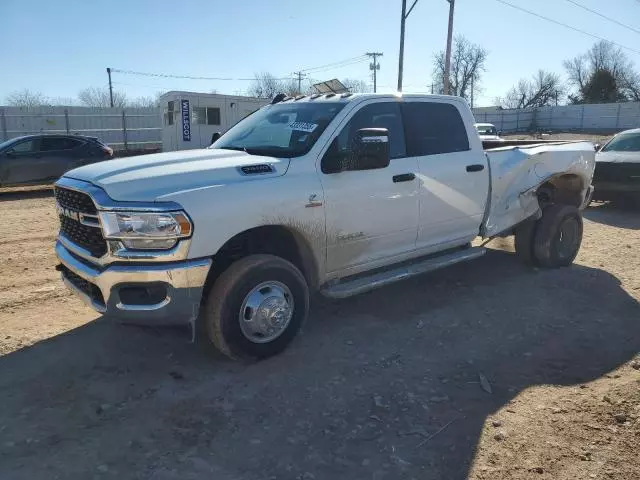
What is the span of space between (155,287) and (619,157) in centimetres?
1031

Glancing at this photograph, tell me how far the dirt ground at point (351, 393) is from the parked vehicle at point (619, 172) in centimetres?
561

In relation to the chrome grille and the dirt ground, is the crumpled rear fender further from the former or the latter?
the chrome grille


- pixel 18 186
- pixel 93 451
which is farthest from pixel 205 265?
pixel 18 186

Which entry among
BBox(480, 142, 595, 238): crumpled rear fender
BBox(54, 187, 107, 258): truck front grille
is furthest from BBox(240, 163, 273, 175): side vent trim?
BBox(480, 142, 595, 238): crumpled rear fender

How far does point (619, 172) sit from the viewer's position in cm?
1055

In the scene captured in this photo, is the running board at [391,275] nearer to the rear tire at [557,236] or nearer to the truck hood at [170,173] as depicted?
the truck hood at [170,173]

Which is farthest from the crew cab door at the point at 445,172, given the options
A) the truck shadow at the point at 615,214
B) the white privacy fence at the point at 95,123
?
the white privacy fence at the point at 95,123

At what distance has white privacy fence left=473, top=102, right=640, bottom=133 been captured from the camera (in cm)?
5191

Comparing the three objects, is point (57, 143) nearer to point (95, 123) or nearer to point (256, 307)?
point (256, 307)

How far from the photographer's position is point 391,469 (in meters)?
2.89

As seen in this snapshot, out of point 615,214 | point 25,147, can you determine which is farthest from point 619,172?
point 25,147

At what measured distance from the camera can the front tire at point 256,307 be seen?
12.5 feet

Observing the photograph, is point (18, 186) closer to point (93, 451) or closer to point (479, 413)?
point (93, 451)

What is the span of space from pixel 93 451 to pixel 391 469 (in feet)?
5.46
